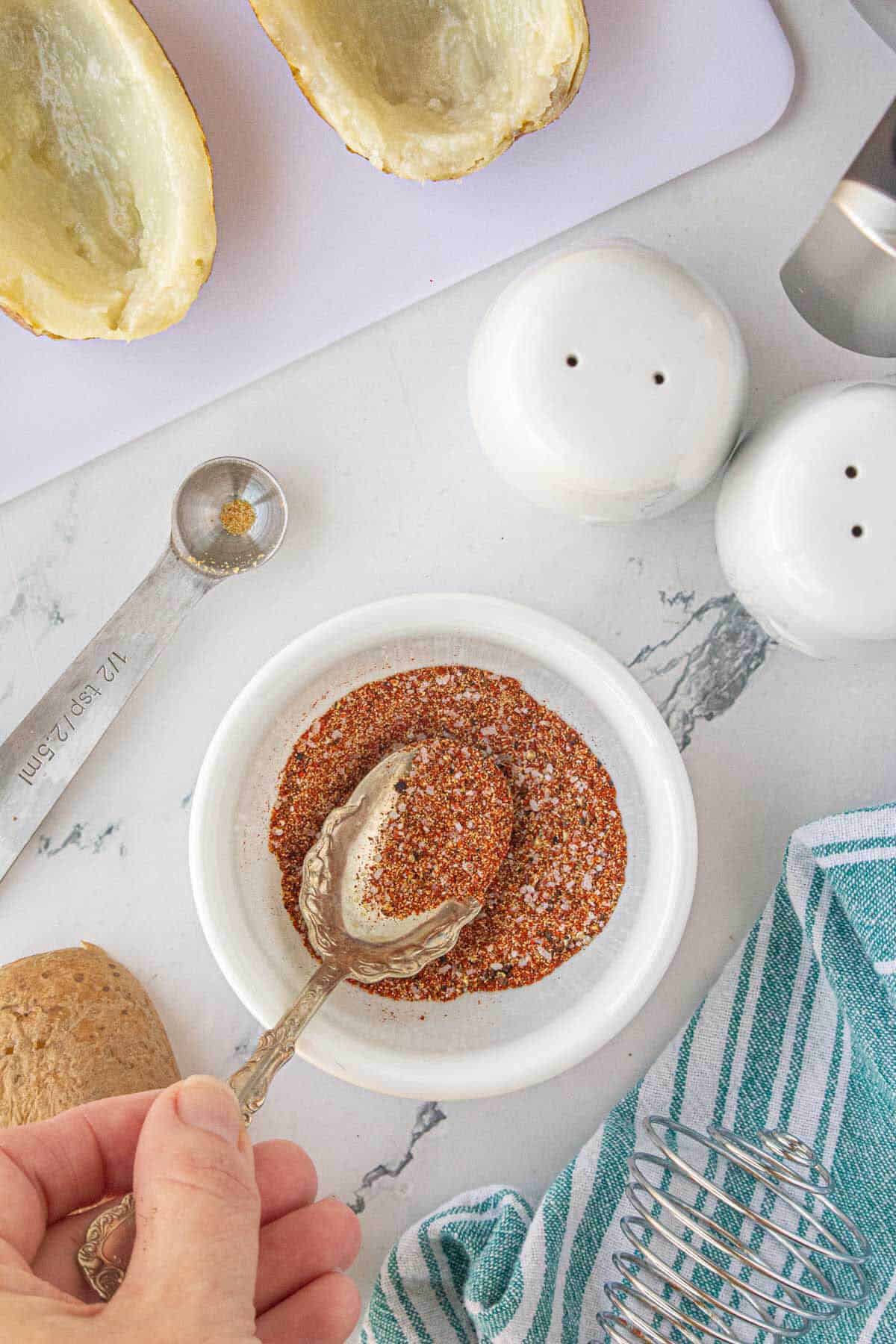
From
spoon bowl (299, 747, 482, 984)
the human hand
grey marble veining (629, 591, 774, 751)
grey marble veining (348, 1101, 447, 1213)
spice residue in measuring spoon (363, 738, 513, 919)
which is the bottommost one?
the human hand

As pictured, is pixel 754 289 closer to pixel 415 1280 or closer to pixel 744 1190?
pixel 744 1190

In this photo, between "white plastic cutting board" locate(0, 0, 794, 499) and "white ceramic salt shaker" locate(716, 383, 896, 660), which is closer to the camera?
"white ceramic salt shaker" locate(716, 383, 896, 660)

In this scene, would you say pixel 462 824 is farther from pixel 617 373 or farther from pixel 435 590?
pixel 617 373

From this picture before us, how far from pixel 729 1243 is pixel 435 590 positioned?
569mm

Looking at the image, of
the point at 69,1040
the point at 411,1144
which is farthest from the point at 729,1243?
the point at 69,1040

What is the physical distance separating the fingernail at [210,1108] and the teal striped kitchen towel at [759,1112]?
1.05 ft

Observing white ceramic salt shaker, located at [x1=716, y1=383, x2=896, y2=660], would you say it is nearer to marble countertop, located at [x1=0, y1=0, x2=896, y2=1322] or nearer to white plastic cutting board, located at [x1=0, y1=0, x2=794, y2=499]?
marble countertop, located at [x1=0, y1=0, x2=896, y2=1322]

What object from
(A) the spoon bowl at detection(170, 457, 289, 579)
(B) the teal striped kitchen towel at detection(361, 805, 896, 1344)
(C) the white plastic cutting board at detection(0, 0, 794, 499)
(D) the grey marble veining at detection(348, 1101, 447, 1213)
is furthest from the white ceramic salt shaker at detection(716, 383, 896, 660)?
(D) the grey marble veining at detection(348, 1101, 447, 1213)

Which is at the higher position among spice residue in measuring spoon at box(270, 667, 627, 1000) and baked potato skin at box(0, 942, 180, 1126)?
spice residue in measuring spoon at box(270, 667, 627, 1000)

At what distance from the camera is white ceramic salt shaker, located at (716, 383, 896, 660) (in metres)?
0.77

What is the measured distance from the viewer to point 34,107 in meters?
0.88

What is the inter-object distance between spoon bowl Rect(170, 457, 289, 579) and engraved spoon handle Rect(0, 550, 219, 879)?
0.05 ft

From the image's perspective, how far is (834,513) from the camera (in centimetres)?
77

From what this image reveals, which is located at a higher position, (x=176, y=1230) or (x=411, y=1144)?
(x=411, y=1144)
